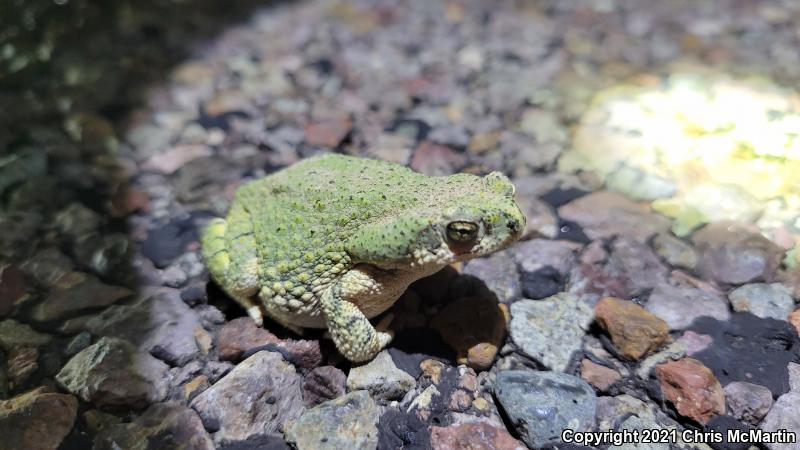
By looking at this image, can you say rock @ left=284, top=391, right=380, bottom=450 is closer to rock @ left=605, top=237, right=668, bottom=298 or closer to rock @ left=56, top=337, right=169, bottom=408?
rock @ left=56, top=337, right=169, bottom=408

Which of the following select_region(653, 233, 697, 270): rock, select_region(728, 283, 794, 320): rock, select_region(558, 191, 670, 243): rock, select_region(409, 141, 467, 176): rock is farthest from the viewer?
select_region(409, 141, 467, 176): rock

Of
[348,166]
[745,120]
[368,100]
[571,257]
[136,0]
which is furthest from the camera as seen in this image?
[136,0]

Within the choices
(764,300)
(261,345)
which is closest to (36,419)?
(261,345)

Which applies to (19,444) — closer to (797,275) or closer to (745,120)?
(797,275)

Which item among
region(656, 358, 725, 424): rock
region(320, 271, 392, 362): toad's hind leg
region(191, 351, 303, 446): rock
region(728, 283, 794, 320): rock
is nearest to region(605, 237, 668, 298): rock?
region(728, 283, 794, 320): rock

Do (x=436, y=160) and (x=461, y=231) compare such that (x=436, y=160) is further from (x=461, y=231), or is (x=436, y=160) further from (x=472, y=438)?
(x=472, y=438)

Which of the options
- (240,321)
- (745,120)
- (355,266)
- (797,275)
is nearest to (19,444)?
(240,321)
